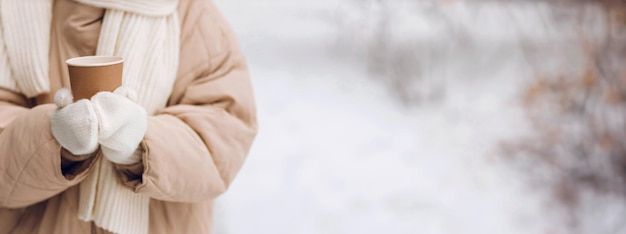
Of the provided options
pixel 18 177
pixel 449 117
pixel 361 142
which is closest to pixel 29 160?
pixel 18 177

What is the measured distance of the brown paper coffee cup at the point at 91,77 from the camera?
2.45ft

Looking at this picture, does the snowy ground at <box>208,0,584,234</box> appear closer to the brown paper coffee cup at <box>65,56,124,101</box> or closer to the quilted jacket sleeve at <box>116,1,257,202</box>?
the quilted jacket sleeve at <box>116,1,257,202</box>

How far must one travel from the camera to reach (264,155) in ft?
6.06

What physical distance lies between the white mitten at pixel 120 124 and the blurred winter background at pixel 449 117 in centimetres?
101

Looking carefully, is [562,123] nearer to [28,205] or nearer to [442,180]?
[442,180]

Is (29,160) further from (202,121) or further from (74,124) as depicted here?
(202,121)

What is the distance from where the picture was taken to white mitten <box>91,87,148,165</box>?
2.48 ft

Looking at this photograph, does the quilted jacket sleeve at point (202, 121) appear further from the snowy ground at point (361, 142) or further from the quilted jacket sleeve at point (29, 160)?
the snowy ground at point (361, 142)

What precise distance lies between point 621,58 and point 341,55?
0.90 meters

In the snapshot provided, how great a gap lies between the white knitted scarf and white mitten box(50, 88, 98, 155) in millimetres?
134

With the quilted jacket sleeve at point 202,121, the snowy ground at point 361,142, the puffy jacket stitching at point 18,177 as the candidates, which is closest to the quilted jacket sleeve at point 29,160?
the puffy jacket stitching at point 18,177

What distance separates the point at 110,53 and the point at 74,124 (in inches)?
8.6

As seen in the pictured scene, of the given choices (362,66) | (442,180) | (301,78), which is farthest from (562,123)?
(301,78)

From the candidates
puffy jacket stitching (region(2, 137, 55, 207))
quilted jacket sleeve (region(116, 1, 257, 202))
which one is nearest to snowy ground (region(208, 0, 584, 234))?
quilted jacket sleeve (region(116, 1, 257, 202))
